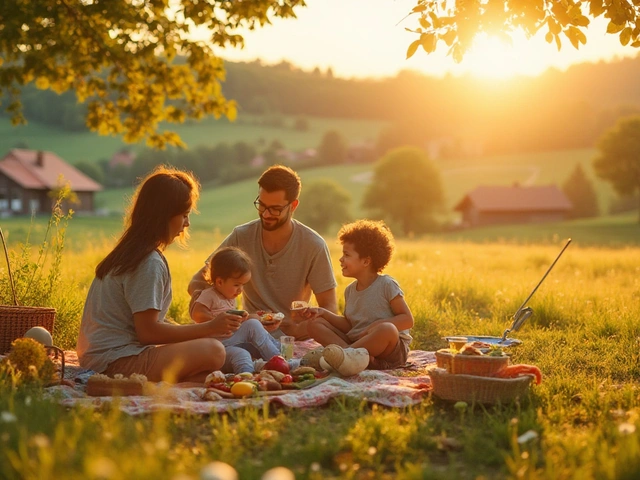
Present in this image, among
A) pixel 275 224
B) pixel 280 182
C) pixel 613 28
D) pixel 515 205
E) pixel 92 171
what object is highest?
pixel 92 171

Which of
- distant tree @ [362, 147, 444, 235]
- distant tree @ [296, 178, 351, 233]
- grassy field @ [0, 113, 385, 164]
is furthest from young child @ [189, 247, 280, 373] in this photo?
grassy field @ [0, 113, 385, 164]

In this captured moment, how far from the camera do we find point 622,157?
58406 millimetres

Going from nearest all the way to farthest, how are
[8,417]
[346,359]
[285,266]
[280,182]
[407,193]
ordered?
1. [8,417]
2. [346,359]
3. [280,182]
4. [285,266]
5. [407,193]

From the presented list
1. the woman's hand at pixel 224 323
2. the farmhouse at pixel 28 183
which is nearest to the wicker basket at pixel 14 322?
the woman's hand at pixel 224 323

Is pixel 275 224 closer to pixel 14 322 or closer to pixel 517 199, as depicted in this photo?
pixel 14 322

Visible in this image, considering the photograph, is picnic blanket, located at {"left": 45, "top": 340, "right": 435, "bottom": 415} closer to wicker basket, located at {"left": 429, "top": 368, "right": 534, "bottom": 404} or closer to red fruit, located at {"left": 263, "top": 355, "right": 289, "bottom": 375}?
wicker basket, located at {"left": 429, "top": 368, "right": 534, "bottom": 404}

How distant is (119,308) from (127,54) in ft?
16.8

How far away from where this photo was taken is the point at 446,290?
10.7 metres

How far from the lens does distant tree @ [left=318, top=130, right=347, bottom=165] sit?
85.8 meters

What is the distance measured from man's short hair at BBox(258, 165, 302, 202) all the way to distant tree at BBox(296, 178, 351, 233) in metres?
54.1

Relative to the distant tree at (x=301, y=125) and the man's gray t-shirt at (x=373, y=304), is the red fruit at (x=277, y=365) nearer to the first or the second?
the man's gray t-shirt at (x=373, y=304)

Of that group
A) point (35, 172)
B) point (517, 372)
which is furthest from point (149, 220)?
point (35, 172)

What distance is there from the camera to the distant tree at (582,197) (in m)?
65.3

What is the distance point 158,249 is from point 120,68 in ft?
17.2
